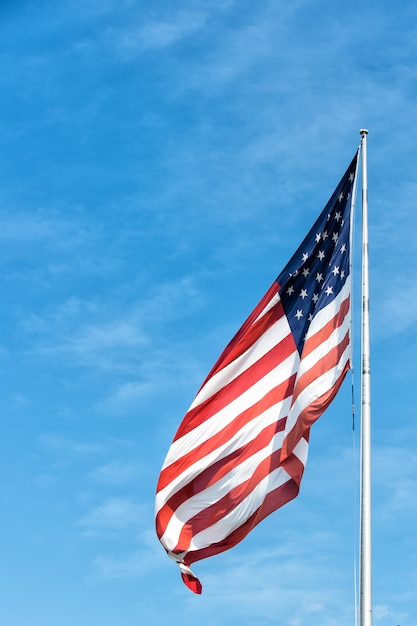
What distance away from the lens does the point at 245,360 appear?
2630 centimetres

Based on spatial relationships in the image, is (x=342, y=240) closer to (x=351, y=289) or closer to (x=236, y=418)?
(x=351, y=289)

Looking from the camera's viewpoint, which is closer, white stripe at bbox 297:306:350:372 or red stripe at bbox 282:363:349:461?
red stripe at bbox 282:363:349:461

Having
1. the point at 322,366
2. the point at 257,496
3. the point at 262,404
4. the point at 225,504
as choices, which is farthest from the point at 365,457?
the point at 225,504

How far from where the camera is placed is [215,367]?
2627 cm

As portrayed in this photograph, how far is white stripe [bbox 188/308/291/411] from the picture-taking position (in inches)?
1026

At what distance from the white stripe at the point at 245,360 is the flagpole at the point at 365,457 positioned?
2.56 m

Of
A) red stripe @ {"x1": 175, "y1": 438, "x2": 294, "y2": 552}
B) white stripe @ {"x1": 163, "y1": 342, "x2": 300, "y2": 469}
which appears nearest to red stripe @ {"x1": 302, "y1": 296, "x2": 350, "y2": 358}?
white stripe @ {"x1": 163, "y1": 342, "x2": 300, "y2": 469}

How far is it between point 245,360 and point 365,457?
15.7 ft

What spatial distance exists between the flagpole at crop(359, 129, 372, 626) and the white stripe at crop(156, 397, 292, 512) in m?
2.58

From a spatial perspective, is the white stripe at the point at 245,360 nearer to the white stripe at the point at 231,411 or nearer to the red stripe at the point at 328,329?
the white stripe at the point at 231,411

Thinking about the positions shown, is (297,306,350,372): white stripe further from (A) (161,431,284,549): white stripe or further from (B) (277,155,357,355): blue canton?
(A) (161,431,284,549): white stripe

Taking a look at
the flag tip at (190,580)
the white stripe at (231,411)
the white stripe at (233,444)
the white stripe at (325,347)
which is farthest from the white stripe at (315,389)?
the flag tip at (190,580)

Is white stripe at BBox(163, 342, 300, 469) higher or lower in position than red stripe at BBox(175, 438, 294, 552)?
higher

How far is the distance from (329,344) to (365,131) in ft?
18.1
